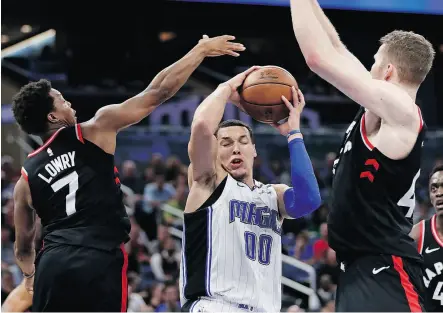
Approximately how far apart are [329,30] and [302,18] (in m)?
0.45

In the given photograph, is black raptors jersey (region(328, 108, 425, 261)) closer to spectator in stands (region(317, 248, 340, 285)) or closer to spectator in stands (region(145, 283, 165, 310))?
spectator in stands (region(145, 283, 165, 310))

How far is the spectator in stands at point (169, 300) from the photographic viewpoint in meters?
9.83

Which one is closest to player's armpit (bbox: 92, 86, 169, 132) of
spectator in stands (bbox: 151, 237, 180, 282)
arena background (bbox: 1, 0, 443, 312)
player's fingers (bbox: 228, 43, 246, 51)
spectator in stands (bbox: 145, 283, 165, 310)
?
player's fingers (bbox: 228, 43, 246, 51)

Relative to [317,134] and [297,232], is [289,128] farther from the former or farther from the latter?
[317,134]

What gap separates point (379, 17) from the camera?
1678 centimetres

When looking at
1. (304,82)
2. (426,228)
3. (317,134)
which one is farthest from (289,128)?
(304,82)

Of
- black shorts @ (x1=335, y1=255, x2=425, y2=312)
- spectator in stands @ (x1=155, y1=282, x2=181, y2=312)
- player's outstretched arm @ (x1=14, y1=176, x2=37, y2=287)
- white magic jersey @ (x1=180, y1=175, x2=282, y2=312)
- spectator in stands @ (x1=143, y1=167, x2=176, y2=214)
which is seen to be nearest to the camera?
black shorts @ (x1=335, y1=255, x2=425, y2=312)

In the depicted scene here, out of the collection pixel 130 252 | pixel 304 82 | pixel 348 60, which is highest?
pixel 304 82

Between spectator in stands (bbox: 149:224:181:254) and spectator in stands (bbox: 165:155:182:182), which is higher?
spectator in stands (bbox: 165:155:182:182)

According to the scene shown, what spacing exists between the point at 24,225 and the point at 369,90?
8.27ft

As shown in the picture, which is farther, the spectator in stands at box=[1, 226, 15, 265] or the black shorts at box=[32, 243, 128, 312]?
the spectator in stands at box=[1, 226, 15, 265]

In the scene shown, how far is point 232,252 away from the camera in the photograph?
422 cm

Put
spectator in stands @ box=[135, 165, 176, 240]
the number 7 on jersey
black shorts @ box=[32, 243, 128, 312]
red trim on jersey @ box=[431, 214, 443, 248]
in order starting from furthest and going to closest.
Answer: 1. spectator in stands @ box=[135, 165, 176, 240]
2. red trim on jersey @ box=[431, 214, 443, 248]
3. the number 7 on jersey
4. black shorts @ box=[32, 243, 128, 312]

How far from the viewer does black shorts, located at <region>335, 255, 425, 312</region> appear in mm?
3516
